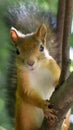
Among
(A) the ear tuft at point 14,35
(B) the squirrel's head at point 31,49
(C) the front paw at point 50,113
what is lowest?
(C) the front paw at point 50,113

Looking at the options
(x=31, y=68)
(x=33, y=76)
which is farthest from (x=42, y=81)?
(x=31, y=68)

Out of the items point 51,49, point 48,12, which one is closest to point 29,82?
point 51,49

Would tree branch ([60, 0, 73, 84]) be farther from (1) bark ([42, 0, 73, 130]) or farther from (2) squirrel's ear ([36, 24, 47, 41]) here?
(2) squirrel's ear ([36, 24, 47, 41])

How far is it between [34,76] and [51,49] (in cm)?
16

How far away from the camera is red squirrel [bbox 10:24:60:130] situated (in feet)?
3.35

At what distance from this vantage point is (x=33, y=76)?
111 cm

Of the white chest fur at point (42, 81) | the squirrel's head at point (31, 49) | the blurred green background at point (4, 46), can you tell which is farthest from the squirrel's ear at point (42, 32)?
the blurred green background at point (4, 46)

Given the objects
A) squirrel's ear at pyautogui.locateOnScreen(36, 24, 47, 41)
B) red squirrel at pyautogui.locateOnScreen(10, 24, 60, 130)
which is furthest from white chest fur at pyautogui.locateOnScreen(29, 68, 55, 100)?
squirrel's ear at pyautogui.locateOnScreen(36, 24, 47, 41)

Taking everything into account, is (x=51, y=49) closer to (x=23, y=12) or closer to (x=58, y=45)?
(x=58, y=45)

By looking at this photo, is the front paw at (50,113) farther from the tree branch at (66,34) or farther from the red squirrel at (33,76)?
the tree branch at (66,34)

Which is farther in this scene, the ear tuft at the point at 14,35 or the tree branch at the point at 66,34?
the ear tuft at the point at 14,35

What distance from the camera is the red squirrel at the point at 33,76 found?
102 centimetres

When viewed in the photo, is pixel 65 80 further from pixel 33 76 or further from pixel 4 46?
pixel 4 46

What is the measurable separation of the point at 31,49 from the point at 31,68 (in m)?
0.05
